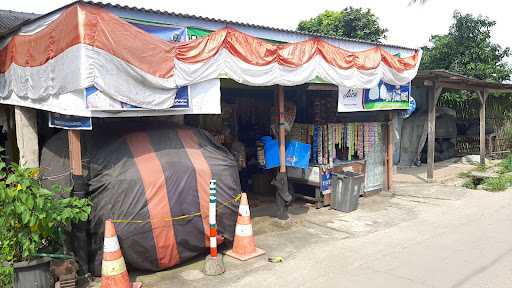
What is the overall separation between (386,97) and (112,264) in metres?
7.60

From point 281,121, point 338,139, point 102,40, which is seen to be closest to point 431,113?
point 338,139

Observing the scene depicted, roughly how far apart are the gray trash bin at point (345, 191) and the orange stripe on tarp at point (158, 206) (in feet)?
14.8

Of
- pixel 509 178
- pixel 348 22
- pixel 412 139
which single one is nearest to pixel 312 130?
pixel 509 178

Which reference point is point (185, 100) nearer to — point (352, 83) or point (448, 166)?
point (352, 83)

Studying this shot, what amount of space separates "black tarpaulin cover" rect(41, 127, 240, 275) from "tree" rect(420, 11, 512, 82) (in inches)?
717

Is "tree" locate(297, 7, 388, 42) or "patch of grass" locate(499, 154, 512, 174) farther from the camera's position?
"tree" locate(297, 7, 388, 42)

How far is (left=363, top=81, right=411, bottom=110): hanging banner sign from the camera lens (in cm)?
966

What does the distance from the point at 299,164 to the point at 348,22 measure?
1812cm

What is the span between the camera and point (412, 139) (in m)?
16.2

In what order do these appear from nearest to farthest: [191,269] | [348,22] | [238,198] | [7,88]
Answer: [191,269] < [238,198] < [7,88] < [348,22]

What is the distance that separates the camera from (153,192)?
224 inches

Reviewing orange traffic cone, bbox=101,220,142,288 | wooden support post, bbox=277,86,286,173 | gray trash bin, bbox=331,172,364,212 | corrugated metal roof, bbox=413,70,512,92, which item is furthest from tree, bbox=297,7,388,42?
orange traffic cone, bbox=101,220,142,288

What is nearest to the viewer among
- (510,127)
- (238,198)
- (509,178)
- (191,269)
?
(191,269)

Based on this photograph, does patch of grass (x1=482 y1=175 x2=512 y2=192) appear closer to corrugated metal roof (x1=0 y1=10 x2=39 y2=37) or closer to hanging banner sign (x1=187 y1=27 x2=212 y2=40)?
hanging banner sign (x1=187 y1=27 x2=212 y2=40)
